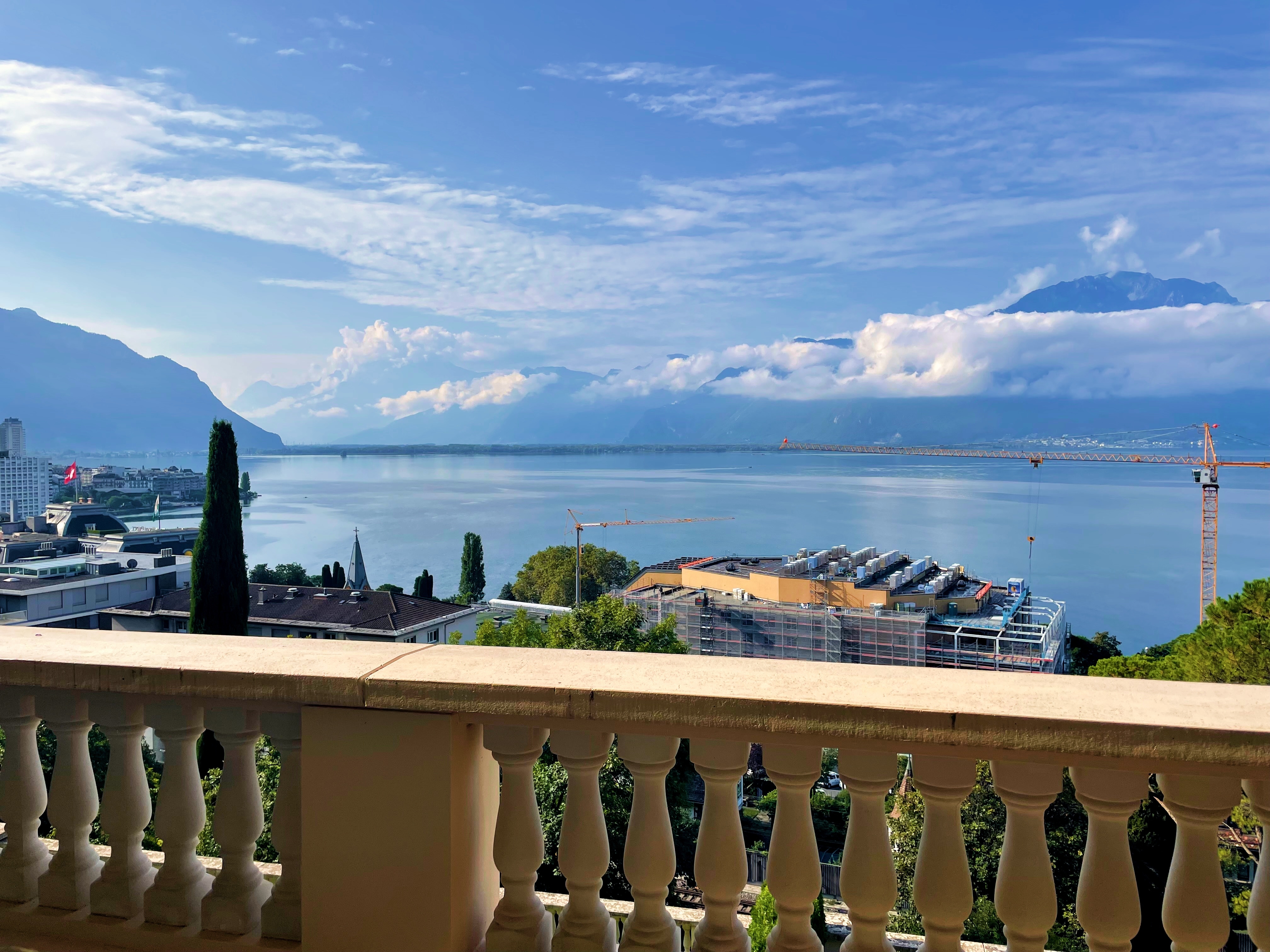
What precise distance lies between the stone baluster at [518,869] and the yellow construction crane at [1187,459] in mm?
73922

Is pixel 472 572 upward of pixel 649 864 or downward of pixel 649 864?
downward

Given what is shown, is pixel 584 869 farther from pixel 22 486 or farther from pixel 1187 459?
pixel 1187 459

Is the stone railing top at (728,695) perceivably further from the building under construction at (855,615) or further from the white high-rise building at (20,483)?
the white high-rise building at (20,483)

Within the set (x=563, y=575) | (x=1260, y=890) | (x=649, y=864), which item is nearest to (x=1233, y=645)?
(x=1260, y=890)

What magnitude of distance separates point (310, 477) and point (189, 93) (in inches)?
3095

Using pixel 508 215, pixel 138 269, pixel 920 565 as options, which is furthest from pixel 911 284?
pixel 138 269

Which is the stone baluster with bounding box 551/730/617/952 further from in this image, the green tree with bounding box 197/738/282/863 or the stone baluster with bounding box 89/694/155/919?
the stone baluster with bounding box 89/694/155/919

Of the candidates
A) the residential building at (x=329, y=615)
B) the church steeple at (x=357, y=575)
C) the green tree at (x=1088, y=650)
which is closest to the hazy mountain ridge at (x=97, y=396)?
the church steeple at (x=357, y=575)

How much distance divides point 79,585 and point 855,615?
3800cm

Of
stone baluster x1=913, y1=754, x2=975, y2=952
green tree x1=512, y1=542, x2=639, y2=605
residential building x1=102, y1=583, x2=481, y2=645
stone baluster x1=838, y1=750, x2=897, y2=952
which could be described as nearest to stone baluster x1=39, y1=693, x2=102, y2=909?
stone baluster x1=838, y1=750, x2=897, y2=952

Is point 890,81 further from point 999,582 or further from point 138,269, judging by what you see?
point 138,269

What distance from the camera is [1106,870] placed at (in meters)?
1.12

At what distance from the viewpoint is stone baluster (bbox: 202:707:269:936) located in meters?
1.40

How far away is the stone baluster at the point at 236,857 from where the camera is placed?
1403 millimetres
